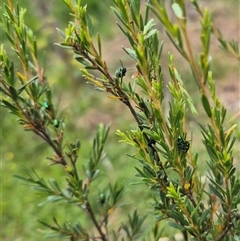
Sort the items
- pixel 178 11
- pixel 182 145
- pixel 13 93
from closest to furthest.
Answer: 1. pixel 178 11
2. pixel 182 145
3. pixel 13 93

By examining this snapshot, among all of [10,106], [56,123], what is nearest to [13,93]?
[10,106]

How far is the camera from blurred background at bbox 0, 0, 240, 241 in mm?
2896

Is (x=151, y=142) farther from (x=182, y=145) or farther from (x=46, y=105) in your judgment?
(x=46, y=105)

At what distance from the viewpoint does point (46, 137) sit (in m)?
0.98

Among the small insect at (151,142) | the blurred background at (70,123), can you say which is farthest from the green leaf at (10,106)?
the blurred background at (70,123)

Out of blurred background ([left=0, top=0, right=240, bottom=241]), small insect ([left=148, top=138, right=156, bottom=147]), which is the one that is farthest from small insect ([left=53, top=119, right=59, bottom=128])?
blurred background ([left=0, top=0, right=240, bottom=241])

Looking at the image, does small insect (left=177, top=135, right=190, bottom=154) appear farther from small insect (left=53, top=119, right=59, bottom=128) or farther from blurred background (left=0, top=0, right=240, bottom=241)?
blurred background (left=0, top=0, right=240, bottom=241)

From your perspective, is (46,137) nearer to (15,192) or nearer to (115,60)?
(15,192)

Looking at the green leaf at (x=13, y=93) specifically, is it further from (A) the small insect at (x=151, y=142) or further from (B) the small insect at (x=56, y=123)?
(A) the small insect at (x=151, y=142)

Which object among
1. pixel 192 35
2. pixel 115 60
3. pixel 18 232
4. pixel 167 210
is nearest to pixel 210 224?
pixel 167 210

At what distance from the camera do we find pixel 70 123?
4.10 meters

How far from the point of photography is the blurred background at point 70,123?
114 inches

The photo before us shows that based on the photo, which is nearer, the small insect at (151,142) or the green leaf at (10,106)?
the small insect at (151,142)

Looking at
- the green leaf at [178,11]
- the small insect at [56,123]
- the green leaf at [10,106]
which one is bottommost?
the small insect at [56,123]
